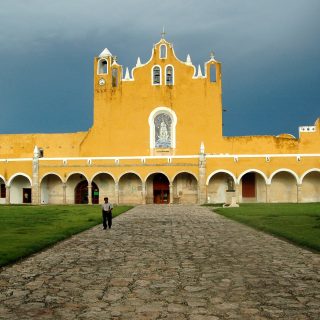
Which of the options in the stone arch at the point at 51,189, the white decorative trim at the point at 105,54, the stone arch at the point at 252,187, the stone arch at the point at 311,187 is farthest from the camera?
the white decorative trim at the point at 105,54

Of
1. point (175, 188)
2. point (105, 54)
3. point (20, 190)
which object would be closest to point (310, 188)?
point (175, 188)

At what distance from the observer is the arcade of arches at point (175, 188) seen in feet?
117

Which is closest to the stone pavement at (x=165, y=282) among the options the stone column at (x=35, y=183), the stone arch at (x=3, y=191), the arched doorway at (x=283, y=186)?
the arched doorway at (x=283, y=186)

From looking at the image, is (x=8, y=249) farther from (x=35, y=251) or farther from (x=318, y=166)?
(x=318, y=166)

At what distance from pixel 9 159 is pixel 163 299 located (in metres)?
35.4

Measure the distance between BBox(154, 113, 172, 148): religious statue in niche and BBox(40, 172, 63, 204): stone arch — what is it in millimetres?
8993

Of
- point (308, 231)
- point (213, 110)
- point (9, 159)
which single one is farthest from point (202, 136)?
point (308, 231)

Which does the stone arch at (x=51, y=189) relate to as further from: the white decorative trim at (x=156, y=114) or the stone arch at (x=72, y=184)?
the white decorative trim at (x=156, y=114)

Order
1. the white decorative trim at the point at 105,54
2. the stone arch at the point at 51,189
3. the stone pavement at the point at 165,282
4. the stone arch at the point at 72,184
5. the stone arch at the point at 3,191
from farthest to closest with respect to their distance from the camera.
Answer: the white decorative trim at the point at 105,54 → the stone arch at the point at 3,191 → the stone arch at the point at 72,184 → the stone arch at the point at 51,189 → the stone pavement at the point at 165,282

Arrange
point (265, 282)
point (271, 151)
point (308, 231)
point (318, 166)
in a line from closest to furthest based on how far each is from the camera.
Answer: point (265, 282) < point (308, 231) < point (318, 166) < point (271, 151)

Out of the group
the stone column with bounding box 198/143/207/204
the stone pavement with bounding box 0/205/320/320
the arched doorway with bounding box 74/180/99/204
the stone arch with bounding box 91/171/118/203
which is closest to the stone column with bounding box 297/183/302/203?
the stone column with bounding box 198/143/207/204

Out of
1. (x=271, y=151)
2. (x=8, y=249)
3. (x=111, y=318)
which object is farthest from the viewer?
(x=271, y=151)

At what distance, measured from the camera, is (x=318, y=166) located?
113 feet

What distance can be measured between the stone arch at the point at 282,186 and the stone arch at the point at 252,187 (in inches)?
29.4
